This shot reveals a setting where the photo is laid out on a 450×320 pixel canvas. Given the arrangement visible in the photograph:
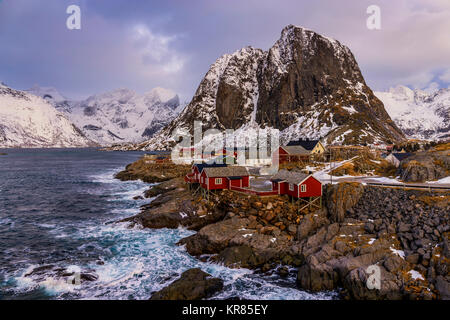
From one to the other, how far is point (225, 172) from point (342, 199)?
58.5 ft

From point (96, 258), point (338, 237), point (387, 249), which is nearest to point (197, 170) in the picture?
point (96, 258)

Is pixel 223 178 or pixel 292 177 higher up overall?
pixel 292 177

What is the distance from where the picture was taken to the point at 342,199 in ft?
109

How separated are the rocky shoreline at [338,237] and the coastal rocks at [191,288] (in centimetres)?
428

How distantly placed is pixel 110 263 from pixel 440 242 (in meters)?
31.1

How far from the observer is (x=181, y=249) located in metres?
30.0

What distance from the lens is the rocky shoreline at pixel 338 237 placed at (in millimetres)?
20312

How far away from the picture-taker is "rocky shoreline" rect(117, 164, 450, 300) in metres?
20.3

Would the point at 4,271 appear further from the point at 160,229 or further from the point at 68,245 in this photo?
the point at 160,229

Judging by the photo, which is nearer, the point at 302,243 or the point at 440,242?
the point at 440,242

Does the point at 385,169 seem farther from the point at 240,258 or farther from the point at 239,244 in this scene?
the point at 240,258

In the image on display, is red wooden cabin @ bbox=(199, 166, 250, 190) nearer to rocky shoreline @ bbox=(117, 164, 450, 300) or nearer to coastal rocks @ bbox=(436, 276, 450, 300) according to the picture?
rocky shoreline @ bbox=(117, 164, 450, 300)
